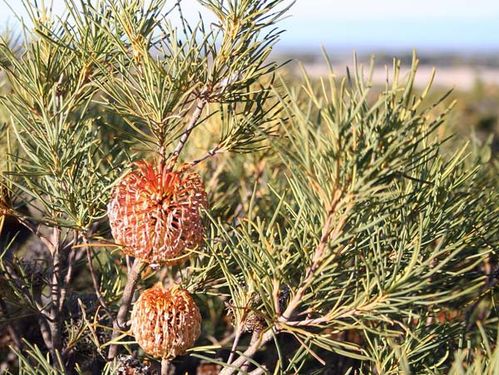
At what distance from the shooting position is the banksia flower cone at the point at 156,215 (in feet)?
1.39

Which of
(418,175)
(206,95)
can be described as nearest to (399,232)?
(418,175)

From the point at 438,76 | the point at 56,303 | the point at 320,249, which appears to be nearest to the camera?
the point at 320,249

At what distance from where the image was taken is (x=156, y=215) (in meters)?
0.43

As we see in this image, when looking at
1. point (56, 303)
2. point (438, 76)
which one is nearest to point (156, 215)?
point (56, 303)

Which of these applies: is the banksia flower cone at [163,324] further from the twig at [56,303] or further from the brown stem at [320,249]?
the twig at [56,303]

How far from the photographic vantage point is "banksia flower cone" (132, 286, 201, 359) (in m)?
0.43

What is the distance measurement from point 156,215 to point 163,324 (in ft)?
0.25

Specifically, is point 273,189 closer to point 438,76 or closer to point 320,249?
point 320,249

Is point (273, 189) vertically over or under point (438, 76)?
over

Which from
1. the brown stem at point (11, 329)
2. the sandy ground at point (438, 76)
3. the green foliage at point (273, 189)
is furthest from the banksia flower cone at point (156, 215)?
the brown stem at point (11, 329)

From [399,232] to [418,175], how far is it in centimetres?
9

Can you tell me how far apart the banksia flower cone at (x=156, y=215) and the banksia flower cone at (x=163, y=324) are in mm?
30

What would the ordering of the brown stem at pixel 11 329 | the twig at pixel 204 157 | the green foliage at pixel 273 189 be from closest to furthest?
1. the green foliage at pixel 273 189
2. the twig at pixel 204 157
3. the brown stem at pixel 11 329

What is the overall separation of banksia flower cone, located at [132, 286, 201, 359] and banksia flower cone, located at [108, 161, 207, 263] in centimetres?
3
